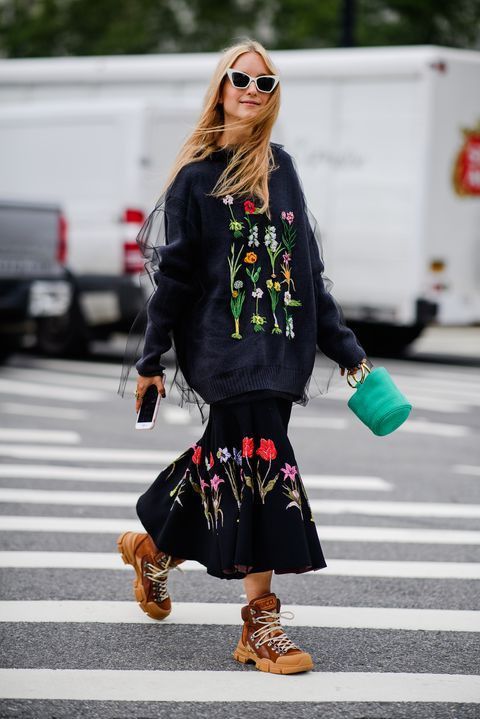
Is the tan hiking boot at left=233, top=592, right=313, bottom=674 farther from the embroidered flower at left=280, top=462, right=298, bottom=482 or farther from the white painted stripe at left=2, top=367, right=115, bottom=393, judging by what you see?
the white painted stripe at left=2, top=367, right=115, bottom=393

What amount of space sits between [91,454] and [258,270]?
14.4 feet

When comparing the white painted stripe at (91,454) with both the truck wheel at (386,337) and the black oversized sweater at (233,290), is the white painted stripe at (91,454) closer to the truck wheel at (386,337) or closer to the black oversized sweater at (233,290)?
the black oversized sweater at (233,290)

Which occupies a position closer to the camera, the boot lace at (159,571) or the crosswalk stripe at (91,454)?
the boot lace at (159,571)

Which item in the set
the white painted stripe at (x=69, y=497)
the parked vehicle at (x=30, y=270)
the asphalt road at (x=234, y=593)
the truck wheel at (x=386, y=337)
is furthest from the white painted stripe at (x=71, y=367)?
the white painted stripe at (x=69, y=497)

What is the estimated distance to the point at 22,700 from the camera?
3.68m

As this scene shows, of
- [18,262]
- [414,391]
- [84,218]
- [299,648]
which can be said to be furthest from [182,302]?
[84,218]

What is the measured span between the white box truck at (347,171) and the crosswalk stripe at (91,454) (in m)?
5.21

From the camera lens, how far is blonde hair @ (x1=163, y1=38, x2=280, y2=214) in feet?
13.4

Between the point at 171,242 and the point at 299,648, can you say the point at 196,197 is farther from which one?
the point at 299,648

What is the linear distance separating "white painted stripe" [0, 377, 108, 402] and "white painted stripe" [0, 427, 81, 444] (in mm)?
1758

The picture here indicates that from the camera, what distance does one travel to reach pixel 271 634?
4051 mm

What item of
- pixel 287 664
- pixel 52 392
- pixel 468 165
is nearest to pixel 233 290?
pixel 287 664

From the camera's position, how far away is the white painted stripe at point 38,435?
8836mm

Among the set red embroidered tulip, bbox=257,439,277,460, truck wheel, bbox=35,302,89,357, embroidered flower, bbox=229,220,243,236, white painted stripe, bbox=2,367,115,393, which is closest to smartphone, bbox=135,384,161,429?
red embroidered tulip, bbox=257,439,277,460
